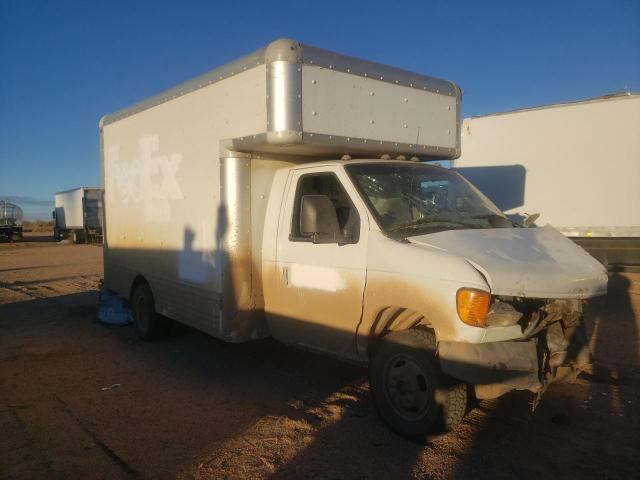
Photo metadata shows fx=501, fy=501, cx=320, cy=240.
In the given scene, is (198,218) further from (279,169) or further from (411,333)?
(411,333)

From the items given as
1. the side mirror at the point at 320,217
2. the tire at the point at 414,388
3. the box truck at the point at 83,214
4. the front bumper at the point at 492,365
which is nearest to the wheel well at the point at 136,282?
the side mirror at the point at 320,217

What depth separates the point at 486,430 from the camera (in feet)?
13.6

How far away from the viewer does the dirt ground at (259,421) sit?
143 inches

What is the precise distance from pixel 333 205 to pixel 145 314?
13.5 feet

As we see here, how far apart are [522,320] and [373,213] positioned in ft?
4.73

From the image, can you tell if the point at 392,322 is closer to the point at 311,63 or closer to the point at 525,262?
the point at 525,262

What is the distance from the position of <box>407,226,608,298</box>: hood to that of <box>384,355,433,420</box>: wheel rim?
94 cm

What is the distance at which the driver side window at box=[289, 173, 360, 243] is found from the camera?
4.30 metres

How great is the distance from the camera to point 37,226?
237 ft

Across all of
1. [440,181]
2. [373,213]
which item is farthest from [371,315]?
[440,181]

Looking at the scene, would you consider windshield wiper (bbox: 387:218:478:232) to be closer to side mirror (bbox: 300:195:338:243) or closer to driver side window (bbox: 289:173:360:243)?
driver side window (bbox: 289:173:360:243)

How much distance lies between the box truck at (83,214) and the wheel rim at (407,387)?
113 ft

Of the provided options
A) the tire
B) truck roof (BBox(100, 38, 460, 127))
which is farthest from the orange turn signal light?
truck roof (BBox(100, 38, 460, 127))

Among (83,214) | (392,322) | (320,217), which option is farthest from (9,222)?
(392,322)
